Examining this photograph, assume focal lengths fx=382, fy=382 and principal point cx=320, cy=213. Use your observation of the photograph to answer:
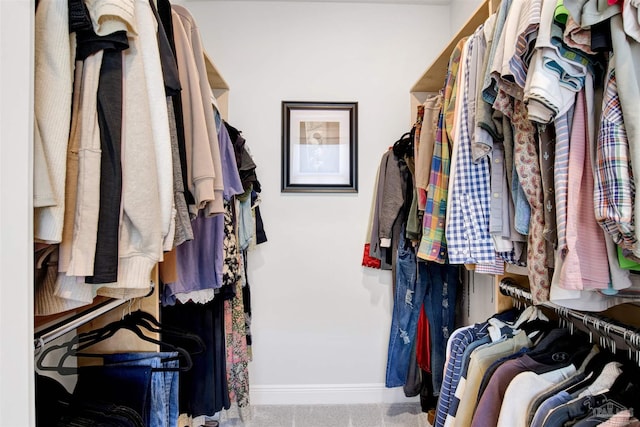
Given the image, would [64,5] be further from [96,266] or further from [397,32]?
[397,32]

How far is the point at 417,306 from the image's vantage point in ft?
6.79

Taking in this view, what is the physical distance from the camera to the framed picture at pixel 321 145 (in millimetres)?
2346

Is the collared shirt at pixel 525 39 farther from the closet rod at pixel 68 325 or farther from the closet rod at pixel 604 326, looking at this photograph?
the closet rod at pixel 68 325

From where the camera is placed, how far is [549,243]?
978mm

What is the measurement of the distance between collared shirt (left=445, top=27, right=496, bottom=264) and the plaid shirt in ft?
1.50

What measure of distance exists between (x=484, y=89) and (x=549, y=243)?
18.0 inches

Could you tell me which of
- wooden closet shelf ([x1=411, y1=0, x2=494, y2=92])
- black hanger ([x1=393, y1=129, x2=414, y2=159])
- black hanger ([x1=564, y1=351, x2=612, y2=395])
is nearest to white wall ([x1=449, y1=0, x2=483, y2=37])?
wooden closet shelf ([x1=411, y1=0, x2=494, y2=92])

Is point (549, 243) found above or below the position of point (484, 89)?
below

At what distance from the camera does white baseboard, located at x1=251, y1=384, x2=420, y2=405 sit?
2314mm

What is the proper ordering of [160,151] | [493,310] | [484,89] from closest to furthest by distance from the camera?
[160,151] < [484,89] < [493,310]

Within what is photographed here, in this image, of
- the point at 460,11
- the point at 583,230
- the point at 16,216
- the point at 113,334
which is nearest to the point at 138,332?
the point at 113,334

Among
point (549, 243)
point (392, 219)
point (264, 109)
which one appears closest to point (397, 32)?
point (264, 109)

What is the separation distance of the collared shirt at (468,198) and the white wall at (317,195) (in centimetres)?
110

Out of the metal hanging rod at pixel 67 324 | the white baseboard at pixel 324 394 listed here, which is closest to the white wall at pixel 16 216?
the metal hanging rod at pixel 67 324
